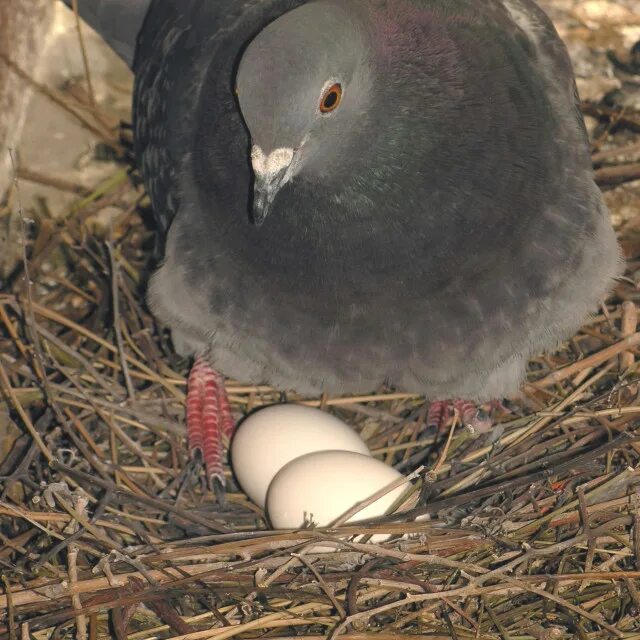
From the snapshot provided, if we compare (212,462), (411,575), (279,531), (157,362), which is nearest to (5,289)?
(157,362)

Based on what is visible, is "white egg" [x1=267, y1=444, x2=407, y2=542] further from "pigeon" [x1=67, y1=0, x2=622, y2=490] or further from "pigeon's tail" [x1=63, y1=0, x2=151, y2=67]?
"pigeon's tail" [x1=63, y1=0, x2=151, y2=67]

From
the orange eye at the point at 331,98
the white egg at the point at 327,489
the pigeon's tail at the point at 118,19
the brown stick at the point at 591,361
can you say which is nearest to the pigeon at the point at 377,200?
the orange eye at the point at 331,98

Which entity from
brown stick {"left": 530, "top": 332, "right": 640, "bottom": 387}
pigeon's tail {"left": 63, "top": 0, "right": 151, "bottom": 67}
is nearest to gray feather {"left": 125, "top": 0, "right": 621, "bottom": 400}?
brown stick {"left": 530, "top": 332, "right": 640, "bottom": 387}

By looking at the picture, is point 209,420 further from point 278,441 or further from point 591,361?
point 591,361

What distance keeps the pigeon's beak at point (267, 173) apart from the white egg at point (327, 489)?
95 centimetres

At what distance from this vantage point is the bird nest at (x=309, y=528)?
365 centimetres

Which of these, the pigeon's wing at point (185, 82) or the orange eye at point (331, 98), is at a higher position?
the orange eye at point (331, 98)

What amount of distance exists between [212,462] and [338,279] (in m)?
1.13

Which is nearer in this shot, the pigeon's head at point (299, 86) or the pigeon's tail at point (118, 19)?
the pigeon's head at point (299, 86)

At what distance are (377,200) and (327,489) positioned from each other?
1016mm

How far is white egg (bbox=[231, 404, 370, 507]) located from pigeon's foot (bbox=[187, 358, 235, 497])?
292 millimetres

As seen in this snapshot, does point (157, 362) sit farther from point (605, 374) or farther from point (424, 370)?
point (605, 374)

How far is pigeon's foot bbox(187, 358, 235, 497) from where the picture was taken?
181 inches

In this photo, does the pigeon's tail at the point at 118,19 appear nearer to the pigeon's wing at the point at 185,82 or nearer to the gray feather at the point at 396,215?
the pigeon's wing at the point at 185,82
